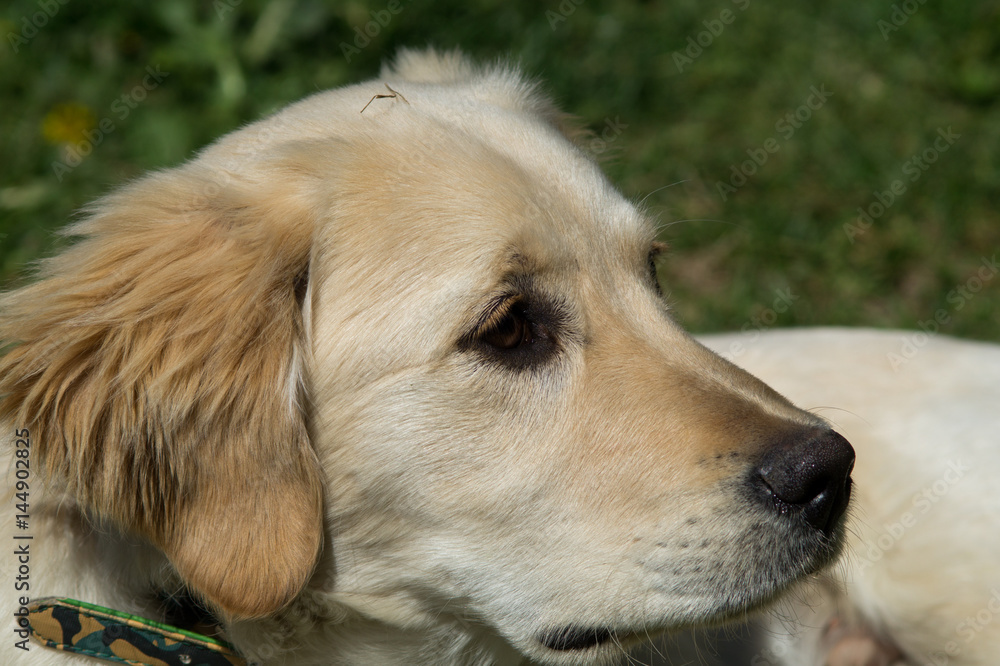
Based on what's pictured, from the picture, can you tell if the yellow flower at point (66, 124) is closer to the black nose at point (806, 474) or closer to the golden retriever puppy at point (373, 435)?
the golden retriever puppy at point (373, 435)

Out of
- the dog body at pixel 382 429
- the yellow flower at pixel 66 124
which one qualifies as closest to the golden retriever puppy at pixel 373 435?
the dog body at pixel 382 429

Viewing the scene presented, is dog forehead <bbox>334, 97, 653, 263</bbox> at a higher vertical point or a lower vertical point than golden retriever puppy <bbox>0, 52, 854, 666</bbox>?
higher

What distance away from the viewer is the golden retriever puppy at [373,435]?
2.29m

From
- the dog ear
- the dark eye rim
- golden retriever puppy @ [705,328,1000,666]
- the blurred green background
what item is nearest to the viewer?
the dog ear

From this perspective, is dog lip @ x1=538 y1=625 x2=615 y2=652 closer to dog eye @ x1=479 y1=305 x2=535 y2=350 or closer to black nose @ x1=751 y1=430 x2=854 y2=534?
black nose @ x1=751 y1=430 x2=854 y2=534

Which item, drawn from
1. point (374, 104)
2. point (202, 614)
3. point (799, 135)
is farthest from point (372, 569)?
point (799, 135)

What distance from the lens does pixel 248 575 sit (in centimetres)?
226

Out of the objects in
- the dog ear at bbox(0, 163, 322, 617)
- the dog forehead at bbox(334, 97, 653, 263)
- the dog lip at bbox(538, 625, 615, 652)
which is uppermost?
the dog forehead at bbox(334, 97, 653, 263)

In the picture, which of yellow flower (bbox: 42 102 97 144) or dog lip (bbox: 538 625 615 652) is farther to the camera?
yellow flower (bbox: 42 102 97 144)

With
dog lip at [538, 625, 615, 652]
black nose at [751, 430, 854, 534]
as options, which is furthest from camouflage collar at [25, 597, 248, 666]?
black nose at [751, 430, 854, 534]

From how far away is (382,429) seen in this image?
2.36 m

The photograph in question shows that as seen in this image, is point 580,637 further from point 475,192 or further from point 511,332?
point 475,192

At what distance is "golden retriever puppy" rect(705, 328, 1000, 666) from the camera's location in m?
3.09

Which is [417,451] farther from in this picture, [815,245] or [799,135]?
[799,135]
